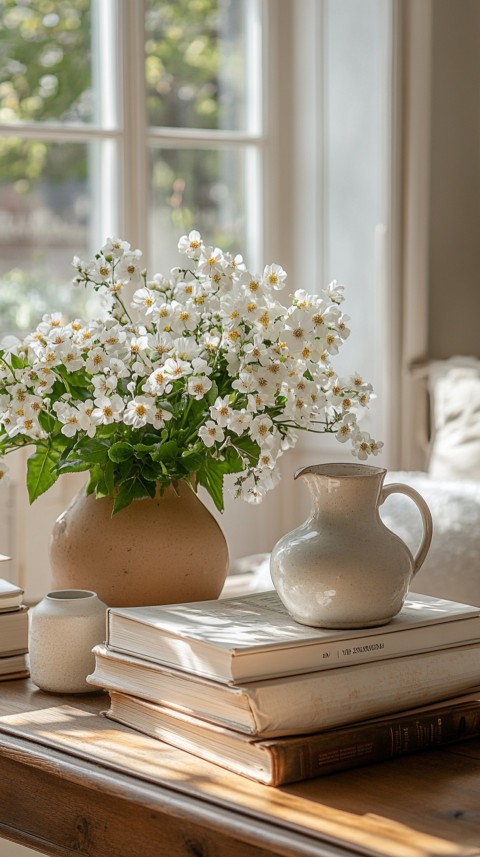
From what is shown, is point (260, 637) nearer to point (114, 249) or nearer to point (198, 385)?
point (198, 385)

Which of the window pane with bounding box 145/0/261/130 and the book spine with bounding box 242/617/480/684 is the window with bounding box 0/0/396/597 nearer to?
the window pane with bounding box 145/0/261/130

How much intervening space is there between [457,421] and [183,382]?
187 centimetres

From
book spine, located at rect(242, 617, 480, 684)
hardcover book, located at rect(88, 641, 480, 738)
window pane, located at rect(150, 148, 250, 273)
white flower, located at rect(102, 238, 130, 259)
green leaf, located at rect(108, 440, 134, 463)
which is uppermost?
window pane, located at rect(150, 148, 250, 273)

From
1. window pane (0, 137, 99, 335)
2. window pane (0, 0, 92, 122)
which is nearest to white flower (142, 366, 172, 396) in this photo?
window pane (0, 137, 99, 335)

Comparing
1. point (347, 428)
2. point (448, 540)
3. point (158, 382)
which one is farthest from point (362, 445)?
point (448, 540)

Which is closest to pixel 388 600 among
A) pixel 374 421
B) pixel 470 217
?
pixel 374 421

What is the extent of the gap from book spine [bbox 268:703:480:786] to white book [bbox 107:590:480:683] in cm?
7

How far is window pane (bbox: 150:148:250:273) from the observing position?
372 cm

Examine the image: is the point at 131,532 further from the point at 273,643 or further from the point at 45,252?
the point at 45,252

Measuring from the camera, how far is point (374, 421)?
3678mm

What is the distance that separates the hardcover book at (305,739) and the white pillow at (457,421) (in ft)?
6.05

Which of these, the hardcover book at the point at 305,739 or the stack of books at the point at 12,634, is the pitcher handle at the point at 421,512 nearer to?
the hardcover book at the point at 305,739

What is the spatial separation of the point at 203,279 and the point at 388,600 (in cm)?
49

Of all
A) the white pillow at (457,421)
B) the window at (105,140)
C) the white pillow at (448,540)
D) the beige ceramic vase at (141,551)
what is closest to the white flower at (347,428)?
the beige ceramic vase at (141,551)
